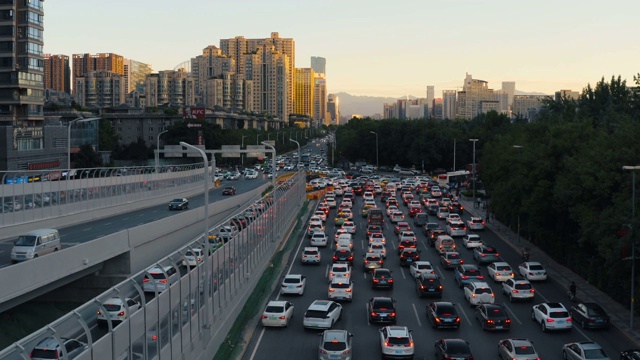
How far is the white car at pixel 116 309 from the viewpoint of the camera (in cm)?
1438

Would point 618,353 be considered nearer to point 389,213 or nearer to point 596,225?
point 596,225

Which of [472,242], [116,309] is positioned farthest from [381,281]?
[116,309]

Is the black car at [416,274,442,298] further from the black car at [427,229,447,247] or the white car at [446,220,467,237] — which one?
the white car at [446,220,467,237]

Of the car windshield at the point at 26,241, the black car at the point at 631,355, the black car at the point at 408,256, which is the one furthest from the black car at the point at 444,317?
the car windshield at the point at 26,241

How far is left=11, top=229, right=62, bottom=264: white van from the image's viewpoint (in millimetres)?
29391

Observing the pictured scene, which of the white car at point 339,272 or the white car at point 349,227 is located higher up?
the white car at point 339,272

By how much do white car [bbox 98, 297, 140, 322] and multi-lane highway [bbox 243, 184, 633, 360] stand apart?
29.4ft

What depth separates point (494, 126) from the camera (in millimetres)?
130250

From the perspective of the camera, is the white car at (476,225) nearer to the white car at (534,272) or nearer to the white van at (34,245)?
the white car at (534,272)

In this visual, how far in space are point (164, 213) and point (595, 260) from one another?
108 feet

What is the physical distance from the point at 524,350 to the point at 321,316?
8.41 m

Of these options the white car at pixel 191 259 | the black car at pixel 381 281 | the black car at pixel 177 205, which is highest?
the white car at pixel 191 259

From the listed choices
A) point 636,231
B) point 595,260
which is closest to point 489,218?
point 595,260

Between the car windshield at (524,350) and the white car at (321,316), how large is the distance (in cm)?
794
